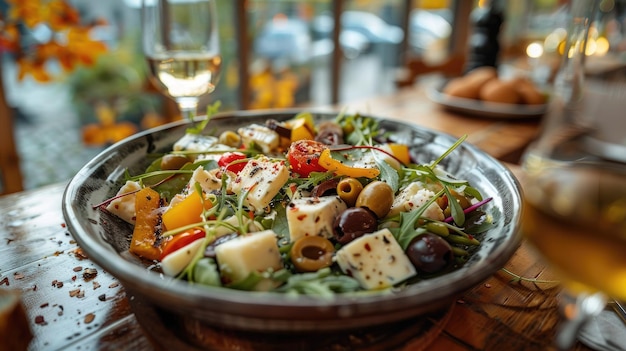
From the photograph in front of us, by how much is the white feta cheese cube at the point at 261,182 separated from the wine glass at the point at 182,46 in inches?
22.7

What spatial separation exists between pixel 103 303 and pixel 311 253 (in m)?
0.37

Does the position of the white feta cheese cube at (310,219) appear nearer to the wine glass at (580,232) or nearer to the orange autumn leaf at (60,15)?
the wine glass at (580,232)

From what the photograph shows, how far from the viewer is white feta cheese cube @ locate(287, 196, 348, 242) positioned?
0.81 metres

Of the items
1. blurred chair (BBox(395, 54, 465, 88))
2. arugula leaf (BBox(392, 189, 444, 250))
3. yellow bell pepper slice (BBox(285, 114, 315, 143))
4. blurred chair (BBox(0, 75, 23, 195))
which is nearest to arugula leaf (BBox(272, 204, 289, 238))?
arugula leaf (BBox(392, 189, 444, 250))

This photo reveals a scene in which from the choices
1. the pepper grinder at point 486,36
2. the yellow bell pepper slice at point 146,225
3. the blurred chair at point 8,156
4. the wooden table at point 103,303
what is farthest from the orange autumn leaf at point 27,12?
the pepper grinder at point 486,36

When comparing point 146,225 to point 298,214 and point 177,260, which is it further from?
point 298,214

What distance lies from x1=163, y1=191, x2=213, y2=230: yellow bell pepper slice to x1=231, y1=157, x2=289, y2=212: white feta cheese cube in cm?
9

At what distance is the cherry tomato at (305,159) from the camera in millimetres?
1018

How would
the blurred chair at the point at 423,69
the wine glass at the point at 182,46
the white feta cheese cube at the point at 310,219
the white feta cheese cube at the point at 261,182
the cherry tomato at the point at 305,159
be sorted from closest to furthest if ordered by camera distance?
the white feta cheese cube at the point at 310,219 → the white feta cheese cube at the point at 261,182 → the cherry tomato at the point at 305,159 → the wine glass at the point at 182,46 → the blurred chair at the point at 423,69

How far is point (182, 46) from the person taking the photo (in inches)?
59.8

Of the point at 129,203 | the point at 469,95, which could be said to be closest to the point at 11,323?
the point at 129,203

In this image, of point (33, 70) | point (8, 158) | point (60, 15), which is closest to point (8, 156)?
point (8, 158)

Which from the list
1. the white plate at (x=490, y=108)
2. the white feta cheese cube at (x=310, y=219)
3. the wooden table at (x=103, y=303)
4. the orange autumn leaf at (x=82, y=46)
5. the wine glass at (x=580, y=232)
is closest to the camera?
the wine glass at (x=580, y=232)

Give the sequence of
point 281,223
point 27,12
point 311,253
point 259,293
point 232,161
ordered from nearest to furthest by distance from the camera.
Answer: point 259,293
point 311,253
point 281,223
point 232,161
point 27,12
